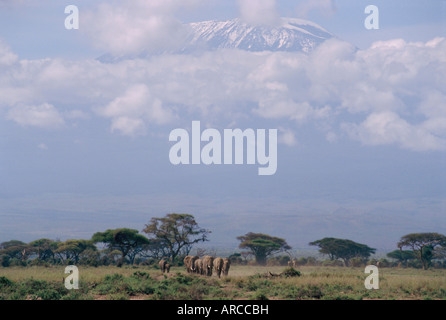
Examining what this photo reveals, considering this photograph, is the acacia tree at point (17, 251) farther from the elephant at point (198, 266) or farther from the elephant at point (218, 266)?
the elephant at point (218, 266)

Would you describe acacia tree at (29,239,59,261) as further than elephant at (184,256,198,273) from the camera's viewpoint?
Yes

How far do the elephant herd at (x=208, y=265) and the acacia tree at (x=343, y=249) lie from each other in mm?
29363

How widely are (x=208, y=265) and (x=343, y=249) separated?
31597 mm

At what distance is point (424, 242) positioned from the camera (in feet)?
178

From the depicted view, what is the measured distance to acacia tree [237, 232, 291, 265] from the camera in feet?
195

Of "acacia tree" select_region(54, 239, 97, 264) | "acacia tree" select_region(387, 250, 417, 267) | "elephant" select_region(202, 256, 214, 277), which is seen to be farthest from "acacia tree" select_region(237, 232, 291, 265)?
"elephant" select_region(202, 256, 214, 277)

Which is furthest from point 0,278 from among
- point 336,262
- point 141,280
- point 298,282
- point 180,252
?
point 336,262

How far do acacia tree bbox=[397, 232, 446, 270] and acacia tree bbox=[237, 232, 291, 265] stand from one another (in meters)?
12.1

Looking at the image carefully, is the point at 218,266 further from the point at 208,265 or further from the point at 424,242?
the point at 424,242

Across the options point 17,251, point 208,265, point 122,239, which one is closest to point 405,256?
point 122,239

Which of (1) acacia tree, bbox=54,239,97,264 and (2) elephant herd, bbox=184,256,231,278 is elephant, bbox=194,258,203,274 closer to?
(2) elephant herd, bbox=184,256,231,278

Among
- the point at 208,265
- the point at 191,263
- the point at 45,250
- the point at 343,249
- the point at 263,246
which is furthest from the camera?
the point at 343,249

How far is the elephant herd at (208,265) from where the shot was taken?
3219cm
